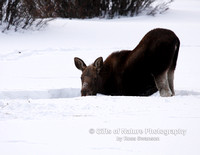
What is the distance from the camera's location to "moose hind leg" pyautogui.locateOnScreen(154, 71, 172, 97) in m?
5.56

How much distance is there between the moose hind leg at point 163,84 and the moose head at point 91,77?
2.80 feet

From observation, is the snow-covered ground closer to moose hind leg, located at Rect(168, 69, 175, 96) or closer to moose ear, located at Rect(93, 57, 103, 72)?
moose hind leg, located at Rect(168, 69, 175, 96)

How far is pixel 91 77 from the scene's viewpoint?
594 centimetres

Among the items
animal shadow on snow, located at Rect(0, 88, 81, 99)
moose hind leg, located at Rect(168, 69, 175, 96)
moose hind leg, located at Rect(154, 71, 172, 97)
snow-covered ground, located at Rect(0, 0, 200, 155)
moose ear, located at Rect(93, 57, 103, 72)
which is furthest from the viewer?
moose ear, located at Rect(93, 57, 103, 72)

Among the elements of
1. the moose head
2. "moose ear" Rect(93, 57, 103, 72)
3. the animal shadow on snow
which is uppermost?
"moose ear" Rect(93, 57, 103, 72)

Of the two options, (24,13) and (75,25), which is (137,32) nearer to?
(75,25)

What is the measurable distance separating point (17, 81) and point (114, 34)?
196 inches

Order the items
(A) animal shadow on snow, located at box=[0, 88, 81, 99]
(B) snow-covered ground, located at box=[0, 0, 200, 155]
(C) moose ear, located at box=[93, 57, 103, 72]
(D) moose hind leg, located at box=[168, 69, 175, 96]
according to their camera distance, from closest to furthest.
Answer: (B) snow-covered ground, located at box=[0, 0, 200, 155] < (A) animal shadow on snow, located at box=[0, 88, 81, 99] < (D) moose hind leg, located at box=[168, 69, 175, 96] < (C) moose ear, located at box=[93, 57, 103, 72]

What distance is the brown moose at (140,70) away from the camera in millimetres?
5609

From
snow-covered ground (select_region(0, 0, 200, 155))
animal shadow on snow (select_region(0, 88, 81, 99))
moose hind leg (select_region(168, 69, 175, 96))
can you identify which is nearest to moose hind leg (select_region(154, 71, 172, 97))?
moose hind leg (select_region(168, 69, 175, 96))

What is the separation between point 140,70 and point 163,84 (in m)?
0.39

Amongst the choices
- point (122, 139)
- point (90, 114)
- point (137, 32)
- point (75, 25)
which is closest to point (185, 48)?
point (137, 32)

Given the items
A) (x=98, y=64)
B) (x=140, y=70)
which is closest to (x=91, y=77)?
(x=98, y=64)

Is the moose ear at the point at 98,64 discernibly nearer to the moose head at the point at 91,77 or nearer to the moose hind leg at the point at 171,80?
the moose head at the point at 91,77
